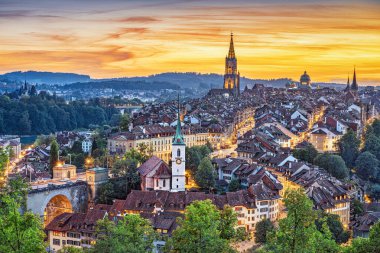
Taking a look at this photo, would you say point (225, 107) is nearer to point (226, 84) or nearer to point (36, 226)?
point (226, 84)

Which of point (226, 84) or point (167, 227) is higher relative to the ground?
point (226, 84)

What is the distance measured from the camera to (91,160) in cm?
5438

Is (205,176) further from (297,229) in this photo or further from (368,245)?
(297,229)

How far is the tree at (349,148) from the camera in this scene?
6291 centimetres

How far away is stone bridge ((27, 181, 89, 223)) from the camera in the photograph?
41.7 m

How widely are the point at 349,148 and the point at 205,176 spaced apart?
2354 cm

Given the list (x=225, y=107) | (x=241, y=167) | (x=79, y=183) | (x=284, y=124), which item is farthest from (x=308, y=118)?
(x=79, y=183)

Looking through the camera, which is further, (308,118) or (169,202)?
(308,118)

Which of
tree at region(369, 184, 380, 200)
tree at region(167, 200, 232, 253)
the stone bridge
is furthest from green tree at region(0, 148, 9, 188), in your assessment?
tree at region(369, 184, 380, 200)

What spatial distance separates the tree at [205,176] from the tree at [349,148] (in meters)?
21.8

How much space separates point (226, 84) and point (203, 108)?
36988mm

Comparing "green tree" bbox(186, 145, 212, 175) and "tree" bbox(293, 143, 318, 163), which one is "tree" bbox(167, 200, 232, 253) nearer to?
"green tree" bbox(186, 145, 212, 175)

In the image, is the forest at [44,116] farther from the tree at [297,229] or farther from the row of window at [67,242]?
→ the tree at [297,229]

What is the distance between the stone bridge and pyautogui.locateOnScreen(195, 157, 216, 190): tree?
8289 millimetres
